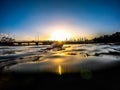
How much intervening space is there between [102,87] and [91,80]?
129 centimetres

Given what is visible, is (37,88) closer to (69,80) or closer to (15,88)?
(15,88)

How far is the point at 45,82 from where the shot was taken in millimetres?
7848

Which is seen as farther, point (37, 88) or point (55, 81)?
point (55, 81)

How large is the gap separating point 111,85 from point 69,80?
2092mm

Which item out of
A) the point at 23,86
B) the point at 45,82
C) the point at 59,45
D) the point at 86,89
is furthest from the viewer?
the point at 59,45

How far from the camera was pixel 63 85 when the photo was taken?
A: 7.27 metres

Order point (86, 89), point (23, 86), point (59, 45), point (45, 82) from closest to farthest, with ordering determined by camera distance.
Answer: point (86, 89)
point (23, 86)
point (45, 82)
point (59, 45)

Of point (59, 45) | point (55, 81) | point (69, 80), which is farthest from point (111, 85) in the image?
point (59, 45)

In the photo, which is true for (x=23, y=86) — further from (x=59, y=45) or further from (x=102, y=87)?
(x=59, y=45)

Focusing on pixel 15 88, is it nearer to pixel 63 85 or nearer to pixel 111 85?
pixel 63 85

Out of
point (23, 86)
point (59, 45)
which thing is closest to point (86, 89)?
point (23, 86)

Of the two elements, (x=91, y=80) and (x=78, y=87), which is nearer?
(x=78, y=87)

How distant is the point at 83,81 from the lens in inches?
316

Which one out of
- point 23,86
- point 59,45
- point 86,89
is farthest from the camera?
point 59,45
